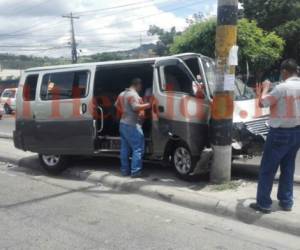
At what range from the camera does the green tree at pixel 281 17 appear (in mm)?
34781

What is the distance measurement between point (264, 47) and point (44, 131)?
2134cm

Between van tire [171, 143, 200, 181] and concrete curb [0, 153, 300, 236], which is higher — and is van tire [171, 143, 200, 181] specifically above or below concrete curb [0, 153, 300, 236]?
above

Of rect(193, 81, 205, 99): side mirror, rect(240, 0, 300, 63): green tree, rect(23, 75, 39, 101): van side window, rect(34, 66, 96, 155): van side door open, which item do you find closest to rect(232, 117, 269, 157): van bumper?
rect(193, 81, 205, 99): side mirror

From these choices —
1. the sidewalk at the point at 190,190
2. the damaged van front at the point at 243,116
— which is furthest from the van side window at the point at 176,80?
the sidewalk at the point at 190,190

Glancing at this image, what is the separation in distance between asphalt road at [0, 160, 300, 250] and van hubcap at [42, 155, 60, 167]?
1.64 metres

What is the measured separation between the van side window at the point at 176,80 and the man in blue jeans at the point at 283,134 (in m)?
2.23

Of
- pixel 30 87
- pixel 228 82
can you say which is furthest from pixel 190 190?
pixel 30 87

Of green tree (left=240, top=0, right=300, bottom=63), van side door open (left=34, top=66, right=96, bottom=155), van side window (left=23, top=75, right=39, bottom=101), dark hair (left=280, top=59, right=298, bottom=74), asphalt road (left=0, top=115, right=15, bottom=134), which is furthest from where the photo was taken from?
green tree (left=240, top=0, right=300, bottom=63)

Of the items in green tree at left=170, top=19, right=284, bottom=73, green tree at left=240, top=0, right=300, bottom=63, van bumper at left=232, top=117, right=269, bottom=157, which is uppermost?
green tree at left=240, top=0, right=300, bottom=63

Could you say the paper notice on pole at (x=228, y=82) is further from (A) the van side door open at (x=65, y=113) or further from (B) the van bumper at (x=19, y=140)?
(B) the van bumper at (x=19, y=140)

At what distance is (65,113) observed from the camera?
31.1ft

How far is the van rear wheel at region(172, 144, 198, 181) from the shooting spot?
8.21 metres

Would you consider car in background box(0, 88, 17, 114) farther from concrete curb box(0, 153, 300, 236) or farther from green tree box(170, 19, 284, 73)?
concrete curb box(0, 153, 300, 236)

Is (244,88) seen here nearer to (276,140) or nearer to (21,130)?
(276,140)
